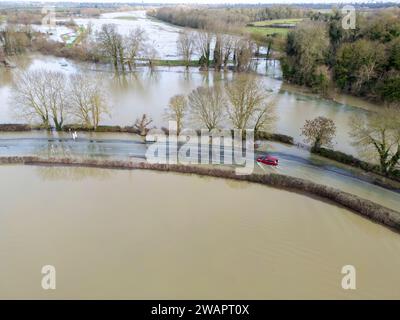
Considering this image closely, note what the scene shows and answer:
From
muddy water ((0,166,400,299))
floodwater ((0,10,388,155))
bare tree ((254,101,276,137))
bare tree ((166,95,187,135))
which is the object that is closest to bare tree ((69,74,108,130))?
floodwater ((0,10,388,155))

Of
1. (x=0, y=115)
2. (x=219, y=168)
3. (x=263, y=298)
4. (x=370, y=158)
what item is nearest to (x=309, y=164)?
(x=370, y=158)

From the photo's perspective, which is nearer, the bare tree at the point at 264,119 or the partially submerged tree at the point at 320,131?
the partially submerged tree at the point at 320,131

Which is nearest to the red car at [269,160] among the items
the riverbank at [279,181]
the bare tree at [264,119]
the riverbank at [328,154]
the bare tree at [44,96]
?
the riverbank at [279,181]

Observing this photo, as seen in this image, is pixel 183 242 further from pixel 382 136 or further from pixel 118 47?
pixel 118 47

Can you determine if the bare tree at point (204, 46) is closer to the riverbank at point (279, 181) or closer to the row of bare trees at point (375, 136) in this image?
the row of bare trees at point (375, 136)

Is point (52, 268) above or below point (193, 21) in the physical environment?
below

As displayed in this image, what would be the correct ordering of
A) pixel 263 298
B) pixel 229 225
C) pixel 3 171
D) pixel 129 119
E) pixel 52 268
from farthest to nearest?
pixel 129 119 → pixel 3 171 → pixel 229 225 → pixel 52 268 → pixel 263 298

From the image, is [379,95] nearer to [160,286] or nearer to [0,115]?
[160,286]
